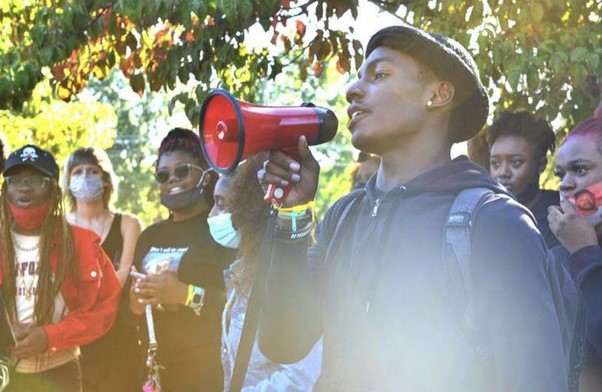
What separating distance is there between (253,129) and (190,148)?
12.0ft

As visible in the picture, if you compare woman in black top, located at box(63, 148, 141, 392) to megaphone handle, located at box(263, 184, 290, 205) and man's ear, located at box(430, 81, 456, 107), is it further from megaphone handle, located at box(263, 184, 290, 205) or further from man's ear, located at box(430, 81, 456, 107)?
man's ear, located at box(430, 81, 456, 107)

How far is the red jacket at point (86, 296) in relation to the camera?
5891mm

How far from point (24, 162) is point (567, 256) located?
3190 millimetres

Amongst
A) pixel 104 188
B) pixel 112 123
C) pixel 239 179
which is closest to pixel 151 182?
pixel 112 123

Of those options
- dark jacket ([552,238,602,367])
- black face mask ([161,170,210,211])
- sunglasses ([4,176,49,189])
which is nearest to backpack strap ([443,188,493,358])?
dark jacket ([552,238,602,367])

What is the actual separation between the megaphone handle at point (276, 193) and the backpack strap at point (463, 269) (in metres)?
0.50

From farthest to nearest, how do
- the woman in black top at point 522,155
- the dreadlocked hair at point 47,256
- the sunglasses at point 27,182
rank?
1. the sunglasses at point 27,182
2. the dreadlocked hair at point 47,256
3. the woman in black top at point 522,155

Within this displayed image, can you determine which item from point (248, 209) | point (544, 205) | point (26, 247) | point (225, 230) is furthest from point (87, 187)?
point (544, 205)

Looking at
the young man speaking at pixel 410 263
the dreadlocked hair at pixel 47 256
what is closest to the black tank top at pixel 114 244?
the dreadlocked hair at pixel 47 256

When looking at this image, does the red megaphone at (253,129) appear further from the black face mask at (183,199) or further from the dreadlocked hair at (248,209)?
the black face mask at (183,199)

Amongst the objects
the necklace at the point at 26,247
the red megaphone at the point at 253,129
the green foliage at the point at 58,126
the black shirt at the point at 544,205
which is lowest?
the green foliage at the point at 58,126

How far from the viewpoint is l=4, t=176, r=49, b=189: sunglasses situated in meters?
6.32

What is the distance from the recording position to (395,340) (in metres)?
2.76

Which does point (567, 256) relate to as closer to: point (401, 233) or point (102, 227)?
point (401, 233)
